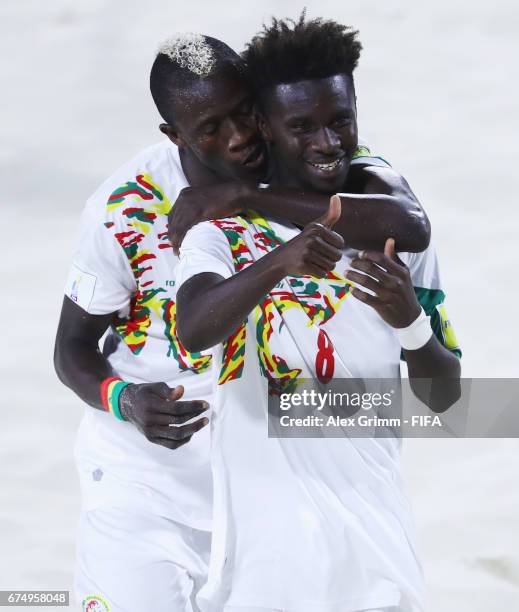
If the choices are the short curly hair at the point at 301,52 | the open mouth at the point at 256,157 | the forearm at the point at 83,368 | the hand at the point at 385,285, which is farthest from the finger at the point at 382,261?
the forearm at the point at 83,368

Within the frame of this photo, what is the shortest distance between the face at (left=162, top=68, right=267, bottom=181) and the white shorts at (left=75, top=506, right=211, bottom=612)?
713 mm

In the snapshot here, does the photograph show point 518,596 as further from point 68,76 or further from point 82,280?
point 68,76

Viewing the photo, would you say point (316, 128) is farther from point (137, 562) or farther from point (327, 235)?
point (137, 562)

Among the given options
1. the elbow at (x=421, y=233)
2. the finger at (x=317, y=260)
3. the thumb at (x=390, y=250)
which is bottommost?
the finger at (x=317, y=260)

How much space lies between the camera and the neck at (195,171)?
2814mm

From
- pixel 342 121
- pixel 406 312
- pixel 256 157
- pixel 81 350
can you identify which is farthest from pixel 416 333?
pixel 81 350

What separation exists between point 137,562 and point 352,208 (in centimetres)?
84

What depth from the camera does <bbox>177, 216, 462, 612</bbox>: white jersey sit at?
2.38 m

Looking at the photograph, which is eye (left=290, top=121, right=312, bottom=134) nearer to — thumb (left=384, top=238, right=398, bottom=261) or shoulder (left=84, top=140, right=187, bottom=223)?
thumb (left=384, top=238, right=398, bottom=261)

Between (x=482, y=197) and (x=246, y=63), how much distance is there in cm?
427

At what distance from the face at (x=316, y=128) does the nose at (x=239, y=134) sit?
5.6 inches

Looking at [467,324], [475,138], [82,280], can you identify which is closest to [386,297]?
[82,280]

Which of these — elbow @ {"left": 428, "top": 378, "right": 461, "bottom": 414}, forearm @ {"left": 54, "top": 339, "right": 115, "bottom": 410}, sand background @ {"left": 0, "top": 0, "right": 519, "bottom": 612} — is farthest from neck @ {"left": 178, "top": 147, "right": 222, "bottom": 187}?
sand background @ {"left": 0, "top": 0, "right": 519, "bottom": 612}

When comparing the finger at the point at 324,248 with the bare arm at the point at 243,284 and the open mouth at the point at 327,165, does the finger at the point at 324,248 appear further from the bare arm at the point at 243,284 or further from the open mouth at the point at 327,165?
the open mouth at the point at 327,165
